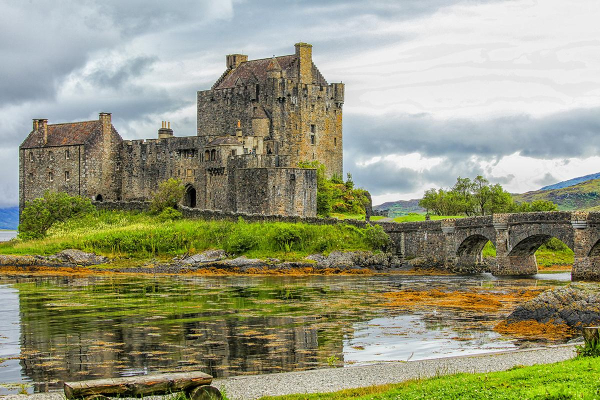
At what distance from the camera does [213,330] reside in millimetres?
27578

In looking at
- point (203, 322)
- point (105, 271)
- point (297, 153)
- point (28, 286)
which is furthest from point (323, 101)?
point (203, 322)

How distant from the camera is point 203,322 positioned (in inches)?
1166

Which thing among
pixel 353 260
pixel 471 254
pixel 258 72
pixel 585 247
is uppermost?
pixel 258 72

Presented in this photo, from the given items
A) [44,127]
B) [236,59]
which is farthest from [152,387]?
[236,59]

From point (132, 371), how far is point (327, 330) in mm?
8573

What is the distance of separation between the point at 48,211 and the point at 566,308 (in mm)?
50267

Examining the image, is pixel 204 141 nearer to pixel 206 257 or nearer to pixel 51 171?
pixel 51 171

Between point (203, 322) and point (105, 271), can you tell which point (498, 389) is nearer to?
point (203, 322)

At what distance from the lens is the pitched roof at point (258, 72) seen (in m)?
79.5

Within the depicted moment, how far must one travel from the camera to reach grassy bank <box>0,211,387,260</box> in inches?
2319

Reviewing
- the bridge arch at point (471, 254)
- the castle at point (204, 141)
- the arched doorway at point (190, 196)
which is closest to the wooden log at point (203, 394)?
the bridge arch at point (471, 254)

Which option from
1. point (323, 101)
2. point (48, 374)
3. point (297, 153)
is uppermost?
point (323, 101)

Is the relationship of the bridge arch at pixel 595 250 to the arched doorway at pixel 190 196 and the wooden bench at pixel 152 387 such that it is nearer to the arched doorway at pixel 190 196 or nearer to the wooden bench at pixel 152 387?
the wooden bench at pixel 152 387

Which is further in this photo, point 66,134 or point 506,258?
point 66,134
